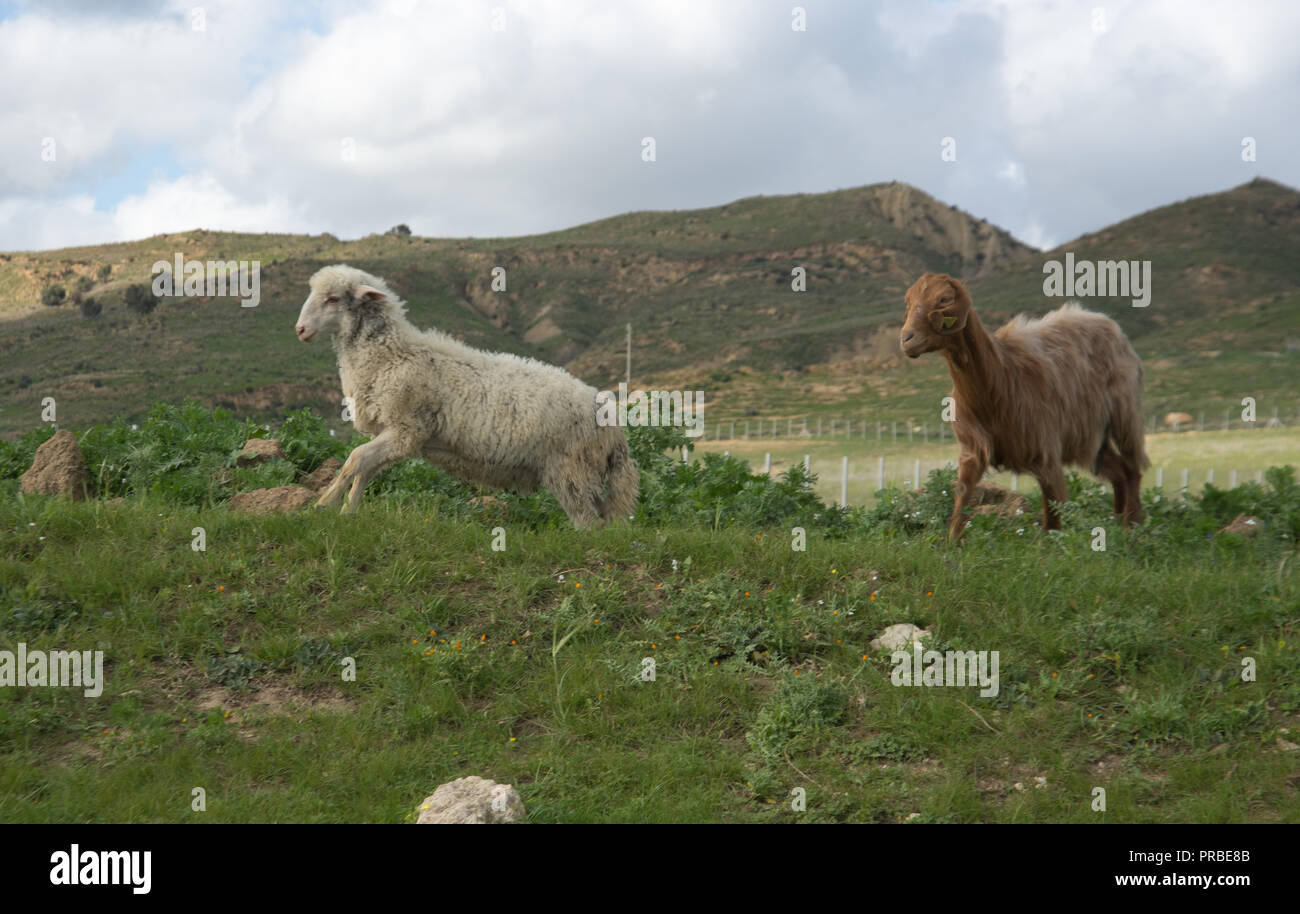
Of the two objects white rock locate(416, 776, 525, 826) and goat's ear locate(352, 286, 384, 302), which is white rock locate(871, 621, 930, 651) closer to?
white rock locate(416, 776, 525, 826)

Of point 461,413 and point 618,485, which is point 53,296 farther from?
point 618,485

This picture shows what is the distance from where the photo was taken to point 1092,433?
1013cm

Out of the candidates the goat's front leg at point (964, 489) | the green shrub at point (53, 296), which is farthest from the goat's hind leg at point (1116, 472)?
the green shrub at point (53, 296)

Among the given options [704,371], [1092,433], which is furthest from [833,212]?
[1092,433]

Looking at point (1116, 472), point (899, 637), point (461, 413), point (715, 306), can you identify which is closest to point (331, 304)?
point (461, 413)

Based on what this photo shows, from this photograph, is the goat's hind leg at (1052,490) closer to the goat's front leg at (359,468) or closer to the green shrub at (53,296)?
the goat's front leg at (359,468)

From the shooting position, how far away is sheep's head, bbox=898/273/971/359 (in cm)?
835

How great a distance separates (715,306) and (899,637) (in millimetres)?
94565

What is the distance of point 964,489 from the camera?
28.7 ft

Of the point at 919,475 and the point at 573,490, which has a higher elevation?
the point at 573,490

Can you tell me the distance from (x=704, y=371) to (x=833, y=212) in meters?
60.9

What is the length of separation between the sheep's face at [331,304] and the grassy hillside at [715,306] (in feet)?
110

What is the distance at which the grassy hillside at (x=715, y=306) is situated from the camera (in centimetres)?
5384
